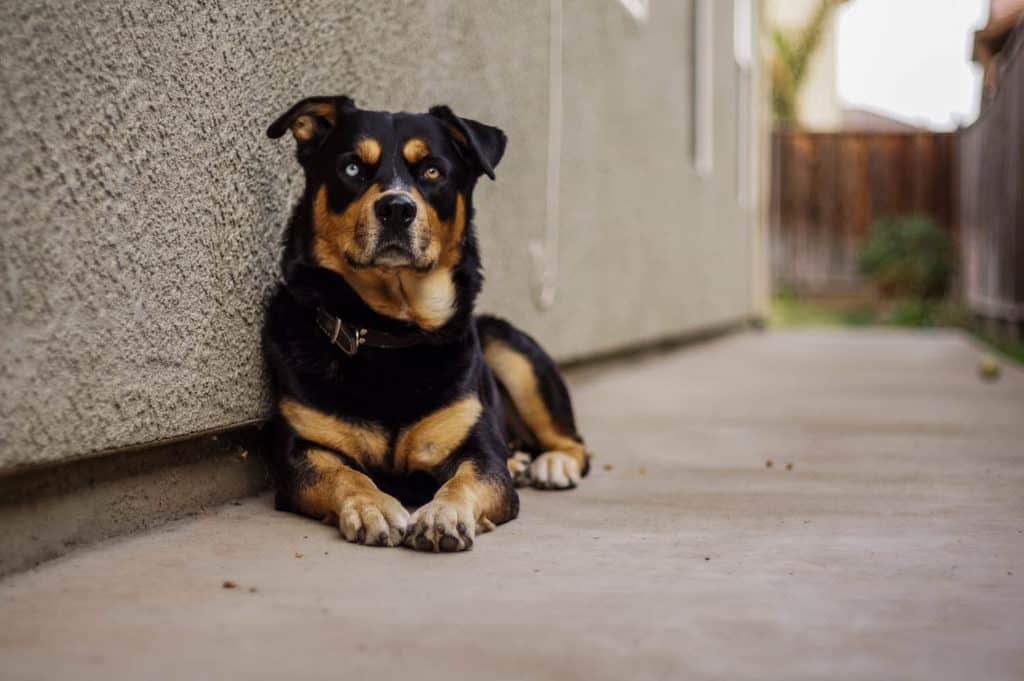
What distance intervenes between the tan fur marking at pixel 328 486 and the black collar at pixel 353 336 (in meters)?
0.28

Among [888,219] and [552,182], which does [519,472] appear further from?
[888,219]

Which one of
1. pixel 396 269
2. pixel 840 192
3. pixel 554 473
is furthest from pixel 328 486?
pixel 840 192

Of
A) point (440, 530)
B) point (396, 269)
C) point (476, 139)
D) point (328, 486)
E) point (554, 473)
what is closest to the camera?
point (440, 530)

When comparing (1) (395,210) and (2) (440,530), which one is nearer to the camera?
(2) (440,530)

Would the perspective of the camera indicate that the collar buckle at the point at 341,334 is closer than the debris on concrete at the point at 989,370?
Yes

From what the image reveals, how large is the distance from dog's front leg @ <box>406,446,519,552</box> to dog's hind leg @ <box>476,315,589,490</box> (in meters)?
0.78

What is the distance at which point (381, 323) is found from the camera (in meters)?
3.10

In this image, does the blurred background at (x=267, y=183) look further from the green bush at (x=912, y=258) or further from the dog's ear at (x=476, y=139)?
the green bush at (x=912, y=258)

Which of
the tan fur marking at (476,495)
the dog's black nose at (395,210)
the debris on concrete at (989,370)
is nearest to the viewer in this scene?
the tan fur marking at (476,495)

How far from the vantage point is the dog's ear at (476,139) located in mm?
3168

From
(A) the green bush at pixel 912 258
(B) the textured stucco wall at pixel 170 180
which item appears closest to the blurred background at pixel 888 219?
(A) the green bush at pixel 912 258

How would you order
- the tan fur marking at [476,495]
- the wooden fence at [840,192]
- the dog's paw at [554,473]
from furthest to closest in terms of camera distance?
1. the wooden fence at [840,192]
2. the dog's paw at [554,473]
3. the tan fur marking at [476,495]

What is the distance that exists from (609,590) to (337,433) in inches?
38.5

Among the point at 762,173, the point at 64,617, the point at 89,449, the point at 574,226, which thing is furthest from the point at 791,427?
the point at 762,173
